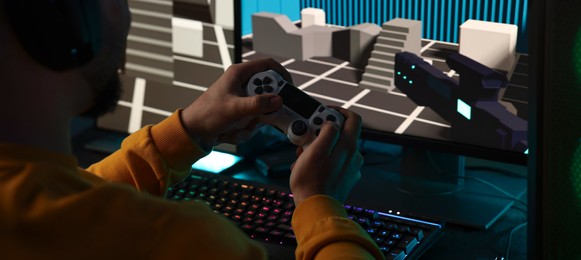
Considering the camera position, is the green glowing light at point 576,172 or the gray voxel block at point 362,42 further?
the gray voxel block at point 362,42

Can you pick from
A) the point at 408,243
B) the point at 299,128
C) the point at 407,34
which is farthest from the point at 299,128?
the point at 407,34

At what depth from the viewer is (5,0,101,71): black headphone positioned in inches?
22.5

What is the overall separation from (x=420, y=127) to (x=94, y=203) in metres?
0.67

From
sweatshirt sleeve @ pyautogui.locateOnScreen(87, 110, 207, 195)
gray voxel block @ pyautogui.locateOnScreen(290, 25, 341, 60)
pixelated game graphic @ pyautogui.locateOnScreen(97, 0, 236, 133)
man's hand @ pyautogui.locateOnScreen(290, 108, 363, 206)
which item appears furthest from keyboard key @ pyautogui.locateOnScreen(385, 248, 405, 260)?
pixelated game graphic @ pyautogui.locateOnScreen(97, 0, 236, 133)

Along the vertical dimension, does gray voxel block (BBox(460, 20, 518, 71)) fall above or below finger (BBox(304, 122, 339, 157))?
above

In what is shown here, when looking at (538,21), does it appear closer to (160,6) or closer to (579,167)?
(579,167)

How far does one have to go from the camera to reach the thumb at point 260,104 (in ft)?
2.92

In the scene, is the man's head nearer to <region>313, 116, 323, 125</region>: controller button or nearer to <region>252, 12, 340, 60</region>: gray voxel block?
<region>313, 116, 323, 125</region>: controller button

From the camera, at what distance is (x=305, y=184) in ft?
2.52

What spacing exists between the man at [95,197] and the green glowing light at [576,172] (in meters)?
0.21

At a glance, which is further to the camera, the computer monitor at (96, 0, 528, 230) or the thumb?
the computer monitor at (96, 0, 528, 230)

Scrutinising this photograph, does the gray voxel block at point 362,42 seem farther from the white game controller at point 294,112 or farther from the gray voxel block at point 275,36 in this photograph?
the white game controller at point 294,112

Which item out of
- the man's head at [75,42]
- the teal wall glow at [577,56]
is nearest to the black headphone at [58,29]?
the man's head at [75,42]

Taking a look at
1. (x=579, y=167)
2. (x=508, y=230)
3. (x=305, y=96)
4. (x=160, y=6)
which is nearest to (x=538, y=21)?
(x=579, y=167)
